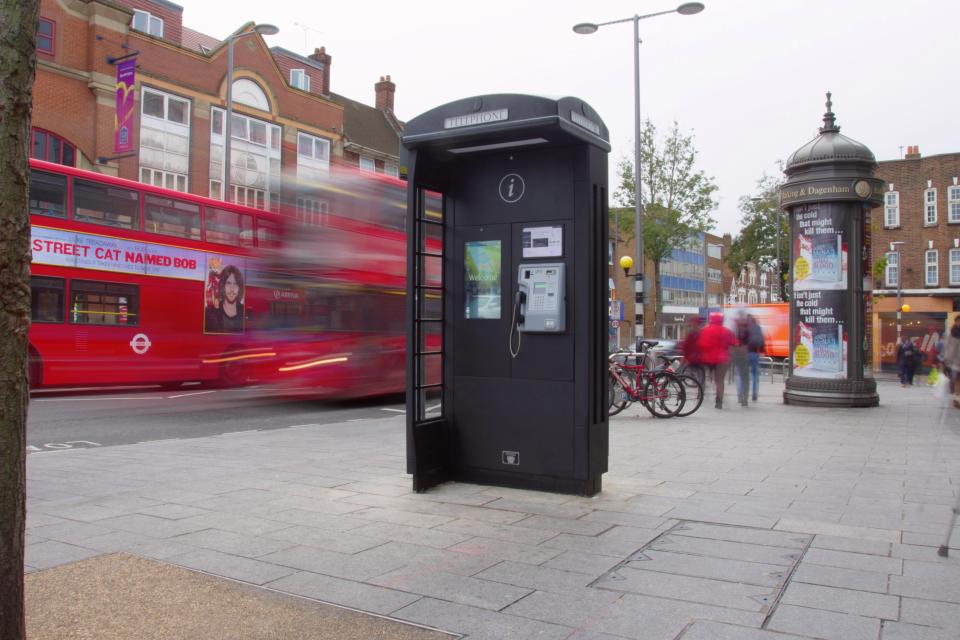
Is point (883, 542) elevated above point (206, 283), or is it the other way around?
point (206, 283)

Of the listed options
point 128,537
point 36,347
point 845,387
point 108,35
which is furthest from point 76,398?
point 108,35

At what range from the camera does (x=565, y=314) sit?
243 inches

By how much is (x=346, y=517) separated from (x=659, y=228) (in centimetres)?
→ 2960

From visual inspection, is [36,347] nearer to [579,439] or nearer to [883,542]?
[579,439]

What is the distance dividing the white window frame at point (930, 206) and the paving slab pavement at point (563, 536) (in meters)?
44.2

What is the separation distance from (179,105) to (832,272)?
2880 centimetres

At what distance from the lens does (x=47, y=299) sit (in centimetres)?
1405

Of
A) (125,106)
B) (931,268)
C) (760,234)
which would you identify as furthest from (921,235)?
(125,106)

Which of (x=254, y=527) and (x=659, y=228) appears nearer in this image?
(x=254, y=527)

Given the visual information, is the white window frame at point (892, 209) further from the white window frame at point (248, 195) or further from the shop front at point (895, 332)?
the white window frame at point (248, 195)

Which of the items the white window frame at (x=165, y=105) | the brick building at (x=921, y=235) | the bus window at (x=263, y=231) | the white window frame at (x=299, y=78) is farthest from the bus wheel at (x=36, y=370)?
the brick building at (x=921, y=235)

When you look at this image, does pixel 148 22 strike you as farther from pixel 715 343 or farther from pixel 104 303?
pixel 715 343

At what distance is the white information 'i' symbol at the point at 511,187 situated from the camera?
21.2ft

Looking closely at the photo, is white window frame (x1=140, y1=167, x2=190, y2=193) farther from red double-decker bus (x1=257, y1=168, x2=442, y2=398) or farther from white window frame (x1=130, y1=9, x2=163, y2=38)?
red double-decker bus (x1=257, y1=168, x2=442, y2=398)
